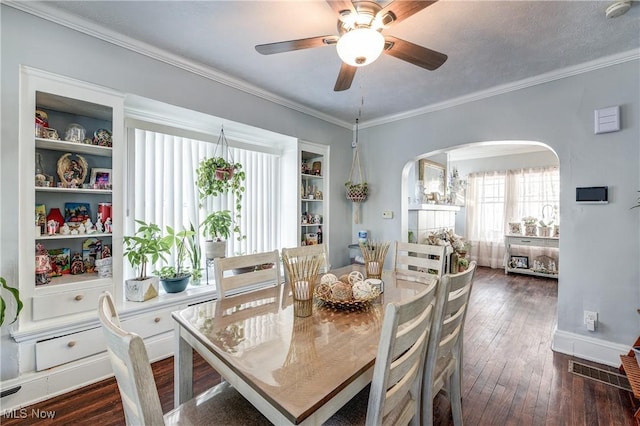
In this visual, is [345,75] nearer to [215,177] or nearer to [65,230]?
[215,177]

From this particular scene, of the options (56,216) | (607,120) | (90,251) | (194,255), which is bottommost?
(194,255)

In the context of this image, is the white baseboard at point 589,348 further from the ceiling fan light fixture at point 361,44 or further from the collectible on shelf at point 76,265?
the collectible on shelf at point 76,265

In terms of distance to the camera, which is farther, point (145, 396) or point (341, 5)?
point (341, 5)

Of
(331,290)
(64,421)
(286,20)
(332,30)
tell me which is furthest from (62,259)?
(332,30)

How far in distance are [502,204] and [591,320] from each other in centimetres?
416

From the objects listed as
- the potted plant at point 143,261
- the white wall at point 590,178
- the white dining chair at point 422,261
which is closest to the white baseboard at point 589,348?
the white wall at point 590,178

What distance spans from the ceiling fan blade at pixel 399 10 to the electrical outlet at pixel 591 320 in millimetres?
2889

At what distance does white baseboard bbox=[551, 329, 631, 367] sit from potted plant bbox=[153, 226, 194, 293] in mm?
3494

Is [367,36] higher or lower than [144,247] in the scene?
higher

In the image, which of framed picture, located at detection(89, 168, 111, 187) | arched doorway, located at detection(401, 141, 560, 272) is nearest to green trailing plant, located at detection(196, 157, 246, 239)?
framed picture, located at detection(89, 168, 111, 187)

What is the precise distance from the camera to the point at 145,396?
27.6 inches

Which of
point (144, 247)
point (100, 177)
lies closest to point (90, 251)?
point (144, 247)

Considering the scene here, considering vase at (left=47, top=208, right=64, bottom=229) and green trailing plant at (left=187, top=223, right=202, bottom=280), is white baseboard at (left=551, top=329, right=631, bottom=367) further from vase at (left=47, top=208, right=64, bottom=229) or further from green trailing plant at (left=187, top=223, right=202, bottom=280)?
vase at (left=47, top=208, right=64, bottom=229)

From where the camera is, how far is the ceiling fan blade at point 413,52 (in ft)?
5.18
